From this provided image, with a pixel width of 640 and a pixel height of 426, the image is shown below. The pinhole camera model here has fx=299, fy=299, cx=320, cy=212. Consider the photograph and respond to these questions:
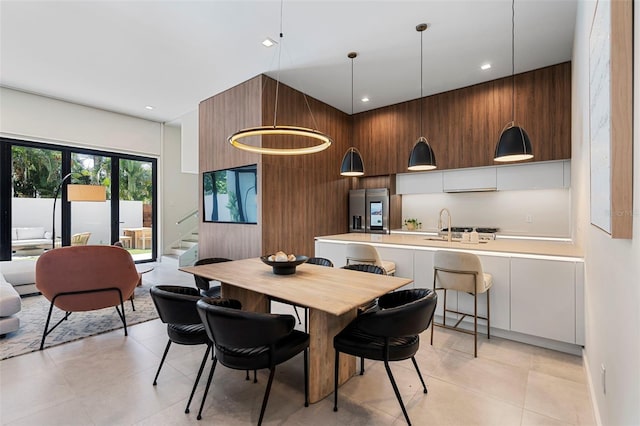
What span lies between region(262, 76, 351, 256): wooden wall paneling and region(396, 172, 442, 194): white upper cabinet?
106 centimetres

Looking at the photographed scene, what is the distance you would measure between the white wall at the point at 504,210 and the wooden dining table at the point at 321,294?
3.52 meters

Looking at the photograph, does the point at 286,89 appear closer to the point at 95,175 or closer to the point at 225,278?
the point at 225,278

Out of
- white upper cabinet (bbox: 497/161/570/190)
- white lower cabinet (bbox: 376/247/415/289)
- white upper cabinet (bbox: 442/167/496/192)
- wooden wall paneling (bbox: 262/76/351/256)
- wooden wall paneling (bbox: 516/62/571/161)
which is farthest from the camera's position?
white upper cabinet (bbox: 442/167/496/192)

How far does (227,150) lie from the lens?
4.84 m

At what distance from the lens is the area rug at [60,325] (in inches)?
113

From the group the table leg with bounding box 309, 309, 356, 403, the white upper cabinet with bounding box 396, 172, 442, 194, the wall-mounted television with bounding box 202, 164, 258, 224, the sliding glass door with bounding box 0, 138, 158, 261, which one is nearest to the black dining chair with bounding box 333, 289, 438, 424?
the table leg with bounding box 309, 309, 356, 403

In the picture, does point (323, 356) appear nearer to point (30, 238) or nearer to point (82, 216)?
point (30, 238)

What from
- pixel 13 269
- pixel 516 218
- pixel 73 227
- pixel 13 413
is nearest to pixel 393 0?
pixel 516 218

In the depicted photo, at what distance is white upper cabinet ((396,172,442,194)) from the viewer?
5189mm

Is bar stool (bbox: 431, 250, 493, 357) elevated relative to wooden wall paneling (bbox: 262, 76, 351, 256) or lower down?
lower down

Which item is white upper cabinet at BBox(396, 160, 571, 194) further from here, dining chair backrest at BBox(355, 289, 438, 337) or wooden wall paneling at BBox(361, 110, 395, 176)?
dining chair backrest at BBox(355, 289, 438, 337)

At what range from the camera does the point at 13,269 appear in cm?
436

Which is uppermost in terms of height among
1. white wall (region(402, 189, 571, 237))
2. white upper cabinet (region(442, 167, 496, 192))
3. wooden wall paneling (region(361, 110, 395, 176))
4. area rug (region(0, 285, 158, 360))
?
wooden wall paneling (region(361, 110, 395, 176))

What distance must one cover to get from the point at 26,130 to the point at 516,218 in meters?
8.47
